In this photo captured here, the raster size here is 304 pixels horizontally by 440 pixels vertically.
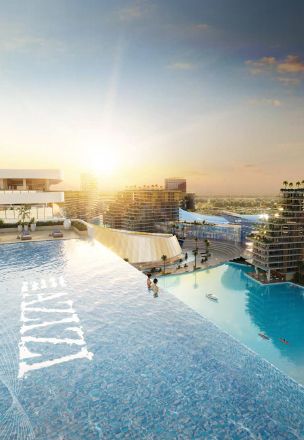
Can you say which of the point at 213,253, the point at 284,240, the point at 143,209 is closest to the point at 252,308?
the point at 284,240

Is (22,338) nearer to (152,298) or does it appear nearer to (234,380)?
(152,298)

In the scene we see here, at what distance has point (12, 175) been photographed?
4247 cm

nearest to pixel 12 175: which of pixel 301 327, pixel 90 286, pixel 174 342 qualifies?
pixel 90 286

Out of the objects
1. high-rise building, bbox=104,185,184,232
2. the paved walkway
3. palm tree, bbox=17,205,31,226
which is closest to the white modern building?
palm tree, bbox=17,205,31,226

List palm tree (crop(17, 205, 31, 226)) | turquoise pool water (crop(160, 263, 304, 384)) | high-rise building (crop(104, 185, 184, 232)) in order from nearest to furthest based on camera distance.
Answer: turquoise pool water (crop(160, 263, 304, 384)), palm tree (crop(17, 205, 31, 226)), high-rise building (crop(104, 185, 184, 232))

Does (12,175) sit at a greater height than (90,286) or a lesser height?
greater

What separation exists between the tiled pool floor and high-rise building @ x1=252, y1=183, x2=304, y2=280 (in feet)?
166

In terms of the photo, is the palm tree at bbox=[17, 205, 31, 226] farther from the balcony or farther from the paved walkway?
the paved walkway

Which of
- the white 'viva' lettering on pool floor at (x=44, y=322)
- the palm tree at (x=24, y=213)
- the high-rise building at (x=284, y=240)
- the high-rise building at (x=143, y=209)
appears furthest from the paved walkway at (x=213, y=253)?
the white 'viva' lettering on pool floor at (x=44, y=322)

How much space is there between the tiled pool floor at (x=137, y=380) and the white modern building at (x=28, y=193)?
26930mm

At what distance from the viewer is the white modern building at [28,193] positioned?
40.4 metres

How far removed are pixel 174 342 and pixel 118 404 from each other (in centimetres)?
409

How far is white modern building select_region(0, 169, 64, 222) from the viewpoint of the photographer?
40.4 m

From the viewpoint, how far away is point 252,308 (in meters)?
46.8
